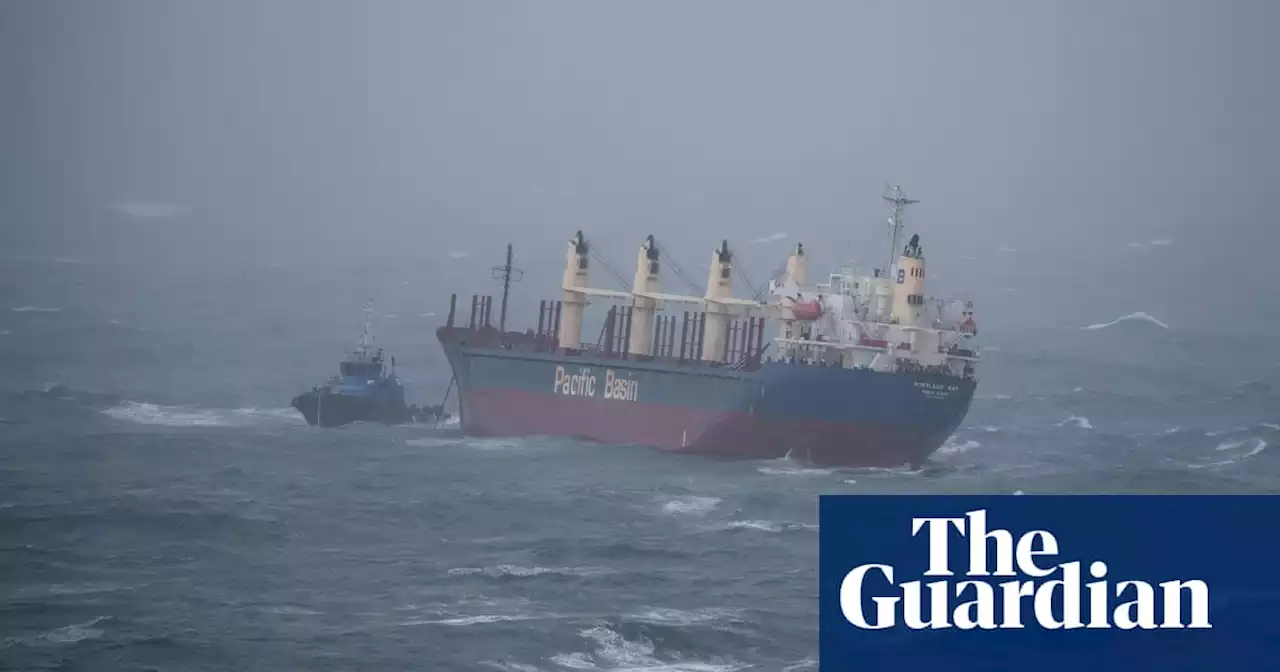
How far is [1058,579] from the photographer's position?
15438 millimetres

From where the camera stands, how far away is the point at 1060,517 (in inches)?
610

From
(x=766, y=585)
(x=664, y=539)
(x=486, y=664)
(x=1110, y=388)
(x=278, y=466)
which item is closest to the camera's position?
(x=486, y=664)

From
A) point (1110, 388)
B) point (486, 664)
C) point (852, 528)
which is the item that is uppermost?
point (1110, 388)

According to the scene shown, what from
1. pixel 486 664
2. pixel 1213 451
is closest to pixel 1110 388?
pixel 1213 451

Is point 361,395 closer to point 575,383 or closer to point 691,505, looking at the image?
point 575,383

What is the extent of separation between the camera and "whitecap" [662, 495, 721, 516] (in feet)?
82.8

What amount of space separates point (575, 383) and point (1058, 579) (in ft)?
60.6

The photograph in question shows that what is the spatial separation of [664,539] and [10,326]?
43.4 feet

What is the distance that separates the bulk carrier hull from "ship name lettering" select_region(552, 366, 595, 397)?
0.02 meters

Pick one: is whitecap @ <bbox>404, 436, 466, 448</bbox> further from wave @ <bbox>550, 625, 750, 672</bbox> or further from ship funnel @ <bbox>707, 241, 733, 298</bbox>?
wave @ <bbox>550, 625, 750, 672</bbox>

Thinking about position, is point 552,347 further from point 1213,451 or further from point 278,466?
point 1213,451

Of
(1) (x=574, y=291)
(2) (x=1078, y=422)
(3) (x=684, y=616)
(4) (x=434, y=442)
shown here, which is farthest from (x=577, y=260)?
(3) (x=684, y=616)

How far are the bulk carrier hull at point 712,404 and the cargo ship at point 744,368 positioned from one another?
22mm

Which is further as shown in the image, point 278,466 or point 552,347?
point 552,347
